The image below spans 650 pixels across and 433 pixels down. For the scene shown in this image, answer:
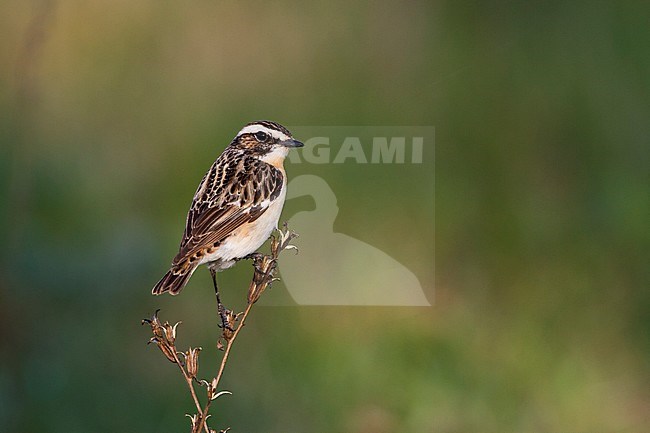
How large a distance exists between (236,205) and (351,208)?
2.73 meters

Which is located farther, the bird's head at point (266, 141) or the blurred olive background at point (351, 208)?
the blurred olive background at point (351, 208)

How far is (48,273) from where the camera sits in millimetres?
5480

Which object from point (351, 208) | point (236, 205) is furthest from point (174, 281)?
point (351, 208)

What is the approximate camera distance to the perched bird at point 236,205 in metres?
2.79

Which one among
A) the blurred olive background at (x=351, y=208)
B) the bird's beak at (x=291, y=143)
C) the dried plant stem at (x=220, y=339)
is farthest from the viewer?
the blurred olive background at (x=351, y=208)

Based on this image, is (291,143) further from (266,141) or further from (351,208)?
(351,208)

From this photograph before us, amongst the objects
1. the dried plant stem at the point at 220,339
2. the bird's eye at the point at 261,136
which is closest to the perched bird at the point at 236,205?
the bird's eye at the point at 261,136

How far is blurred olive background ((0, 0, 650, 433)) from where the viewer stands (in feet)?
16.8

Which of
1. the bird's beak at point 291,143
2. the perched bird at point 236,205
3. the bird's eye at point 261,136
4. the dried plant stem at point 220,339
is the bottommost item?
the dried plant stem at point 220,339

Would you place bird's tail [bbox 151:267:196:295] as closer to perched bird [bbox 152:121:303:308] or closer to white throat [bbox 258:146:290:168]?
perched bird [bbox 152:121:303:308]

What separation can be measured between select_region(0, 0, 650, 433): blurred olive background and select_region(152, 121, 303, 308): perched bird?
4.70 feet

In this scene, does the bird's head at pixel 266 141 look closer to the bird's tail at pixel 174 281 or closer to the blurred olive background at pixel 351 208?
the bird's tail at pixel 174 281

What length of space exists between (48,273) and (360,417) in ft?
6.65

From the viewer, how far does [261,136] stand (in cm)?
318
